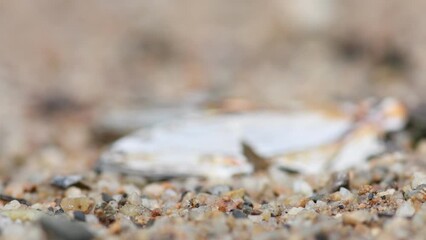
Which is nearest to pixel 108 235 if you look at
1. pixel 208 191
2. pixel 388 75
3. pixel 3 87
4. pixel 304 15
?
pixel 208 191

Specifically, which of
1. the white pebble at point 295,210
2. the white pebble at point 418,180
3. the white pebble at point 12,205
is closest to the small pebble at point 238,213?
the white pebble at point 295,210

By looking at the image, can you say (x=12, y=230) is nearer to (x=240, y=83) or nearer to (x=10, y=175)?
(x=10, y=175)

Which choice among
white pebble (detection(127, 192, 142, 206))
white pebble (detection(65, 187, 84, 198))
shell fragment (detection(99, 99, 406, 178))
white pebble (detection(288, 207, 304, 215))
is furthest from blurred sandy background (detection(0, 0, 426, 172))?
white pebble (detection(288, 207, 304, 215))

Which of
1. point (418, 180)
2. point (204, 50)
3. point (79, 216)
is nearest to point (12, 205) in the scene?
point (79, 216)

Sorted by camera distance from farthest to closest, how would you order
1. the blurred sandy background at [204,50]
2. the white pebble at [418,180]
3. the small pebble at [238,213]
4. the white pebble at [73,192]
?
the blurred sandy background at [204,50] → the white pebble at [73,192] → the white pebble at [418,180] → the small pebble at [238,213]

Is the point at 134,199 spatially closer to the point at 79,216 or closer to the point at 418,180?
the point at 79,216

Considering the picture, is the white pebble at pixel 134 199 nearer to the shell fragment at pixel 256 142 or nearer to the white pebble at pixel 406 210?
the shell fragment at pixel 256 142

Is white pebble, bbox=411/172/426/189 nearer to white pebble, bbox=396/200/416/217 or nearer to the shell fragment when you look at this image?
white pebble, bbox=396/200/416/217
